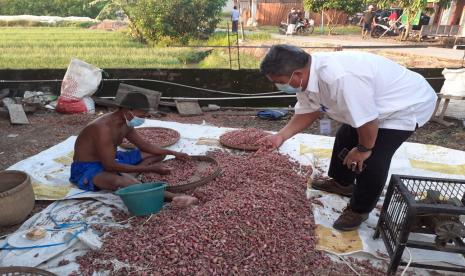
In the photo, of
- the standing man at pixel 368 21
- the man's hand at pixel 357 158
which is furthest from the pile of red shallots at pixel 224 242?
the standing man at pixel 368 21

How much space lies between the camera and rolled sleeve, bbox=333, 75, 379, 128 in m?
1.76

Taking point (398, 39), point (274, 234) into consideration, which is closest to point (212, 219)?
point (274, 234)

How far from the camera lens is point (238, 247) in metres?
2.00

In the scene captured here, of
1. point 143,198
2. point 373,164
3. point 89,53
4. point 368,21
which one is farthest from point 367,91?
point 368,21

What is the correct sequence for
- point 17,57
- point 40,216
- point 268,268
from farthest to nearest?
point 17,57 < point 40,216 < point 268,268

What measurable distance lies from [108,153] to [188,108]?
2974mm

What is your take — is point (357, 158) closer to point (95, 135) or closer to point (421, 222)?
point (421, 222)

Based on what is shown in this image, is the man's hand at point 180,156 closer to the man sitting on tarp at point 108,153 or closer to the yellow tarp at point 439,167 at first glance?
the man sitting on tarp at point 108,153

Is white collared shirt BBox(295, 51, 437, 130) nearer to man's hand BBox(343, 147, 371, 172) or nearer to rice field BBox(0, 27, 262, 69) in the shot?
man's hand BBox(343, 147, 371, 172)

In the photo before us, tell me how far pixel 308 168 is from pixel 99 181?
6.10 ft

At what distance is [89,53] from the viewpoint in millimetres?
7801

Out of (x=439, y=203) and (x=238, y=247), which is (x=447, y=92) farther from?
(x=238, y=247)

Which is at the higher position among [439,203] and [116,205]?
[439,203]

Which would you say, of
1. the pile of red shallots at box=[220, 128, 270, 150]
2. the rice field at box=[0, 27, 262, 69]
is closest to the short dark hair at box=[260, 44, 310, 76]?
the pile of red shallots at box=[220, 128, 270, 150]
